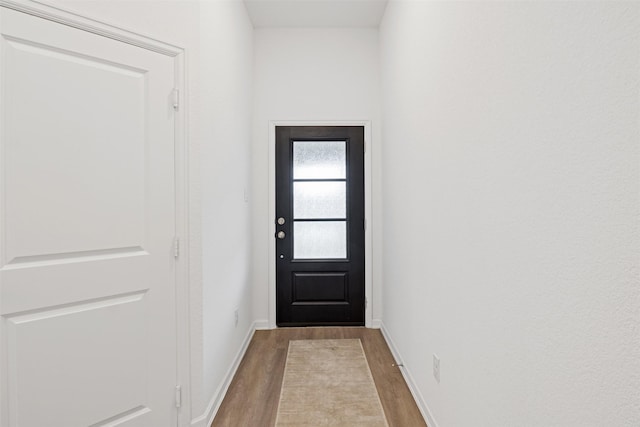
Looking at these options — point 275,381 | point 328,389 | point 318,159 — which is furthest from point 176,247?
point 318,159

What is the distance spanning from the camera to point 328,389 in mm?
2273

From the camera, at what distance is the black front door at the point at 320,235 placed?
347 centimetres

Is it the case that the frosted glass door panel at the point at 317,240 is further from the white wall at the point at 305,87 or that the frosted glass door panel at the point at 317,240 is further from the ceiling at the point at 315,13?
the ceiling at the point at 315,13

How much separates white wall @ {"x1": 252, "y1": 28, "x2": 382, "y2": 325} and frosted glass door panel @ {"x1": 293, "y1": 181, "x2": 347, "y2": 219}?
29cm

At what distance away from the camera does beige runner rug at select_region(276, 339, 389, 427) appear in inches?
77.5

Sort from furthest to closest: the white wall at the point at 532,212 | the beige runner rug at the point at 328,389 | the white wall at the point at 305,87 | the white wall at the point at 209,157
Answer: the white wall at the point at 305,87 → the beige runner rug at the point at 328,389 → the white wall at the point at 209,157 → the white wall at the point at 532,212

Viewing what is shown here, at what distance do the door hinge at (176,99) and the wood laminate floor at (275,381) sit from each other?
1.73 m

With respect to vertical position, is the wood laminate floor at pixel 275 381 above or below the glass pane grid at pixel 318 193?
below

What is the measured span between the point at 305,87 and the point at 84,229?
247cm

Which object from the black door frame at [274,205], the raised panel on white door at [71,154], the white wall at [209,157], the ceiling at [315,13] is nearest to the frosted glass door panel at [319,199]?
the black door frame at [274,205]

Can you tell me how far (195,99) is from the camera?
6.14 feet

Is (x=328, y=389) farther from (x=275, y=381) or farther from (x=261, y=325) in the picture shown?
(x=261, y=325)

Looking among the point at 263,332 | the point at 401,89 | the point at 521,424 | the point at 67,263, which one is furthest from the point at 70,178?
the point at 263,332

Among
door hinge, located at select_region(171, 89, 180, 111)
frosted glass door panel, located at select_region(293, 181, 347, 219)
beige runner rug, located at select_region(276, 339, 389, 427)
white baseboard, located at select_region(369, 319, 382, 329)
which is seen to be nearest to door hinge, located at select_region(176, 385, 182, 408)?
beige runner rug, located at select_region(276, 339, 389, 427)
